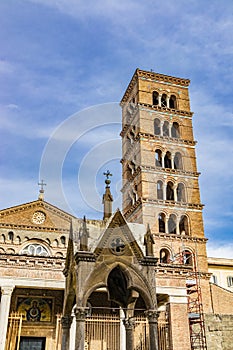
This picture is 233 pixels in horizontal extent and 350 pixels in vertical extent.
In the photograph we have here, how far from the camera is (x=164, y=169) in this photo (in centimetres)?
3588

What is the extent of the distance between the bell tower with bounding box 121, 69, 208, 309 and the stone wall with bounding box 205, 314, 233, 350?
14.6 feet

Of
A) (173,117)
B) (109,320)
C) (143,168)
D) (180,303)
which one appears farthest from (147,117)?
(109,320)

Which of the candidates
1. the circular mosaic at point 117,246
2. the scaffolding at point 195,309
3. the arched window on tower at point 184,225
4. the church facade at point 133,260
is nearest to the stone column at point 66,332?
the church facade at point 133,260

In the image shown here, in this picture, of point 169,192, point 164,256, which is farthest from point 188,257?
A: point 169,192

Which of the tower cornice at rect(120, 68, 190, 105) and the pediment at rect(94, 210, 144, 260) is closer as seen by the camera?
the pediment at rect(94, 210, 144, 260)

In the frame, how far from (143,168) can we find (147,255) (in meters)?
23.6

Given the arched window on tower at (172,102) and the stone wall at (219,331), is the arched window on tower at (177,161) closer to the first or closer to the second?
the arched window on tower at (172,102)

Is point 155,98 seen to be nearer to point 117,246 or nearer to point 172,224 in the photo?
point 172,224

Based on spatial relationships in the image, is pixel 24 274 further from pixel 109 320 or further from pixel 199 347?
pixel 199 347

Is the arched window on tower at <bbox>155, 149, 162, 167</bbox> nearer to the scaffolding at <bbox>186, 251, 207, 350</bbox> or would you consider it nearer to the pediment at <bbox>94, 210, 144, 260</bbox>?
the scaffolding at <bbox>186, 251, 207, 350</bbox>

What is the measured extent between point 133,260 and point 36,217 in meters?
21.3

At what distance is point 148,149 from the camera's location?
1433 inches

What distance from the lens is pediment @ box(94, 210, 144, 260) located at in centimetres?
1105

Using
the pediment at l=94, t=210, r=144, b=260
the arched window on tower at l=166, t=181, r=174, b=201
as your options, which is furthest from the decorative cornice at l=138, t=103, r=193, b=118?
the pediment at l=94, t=210, r=144, b=260
